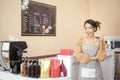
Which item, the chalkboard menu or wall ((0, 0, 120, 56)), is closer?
wall ((0, 0, 120, 56))

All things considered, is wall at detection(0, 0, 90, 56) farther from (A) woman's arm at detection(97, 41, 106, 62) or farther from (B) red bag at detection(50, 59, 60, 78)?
(A) woman's arm at detection(97, 41, 106, 62)

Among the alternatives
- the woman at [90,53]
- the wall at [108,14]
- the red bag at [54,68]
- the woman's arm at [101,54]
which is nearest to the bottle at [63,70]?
the red bag at [54,68]

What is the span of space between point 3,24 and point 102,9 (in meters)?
3.02

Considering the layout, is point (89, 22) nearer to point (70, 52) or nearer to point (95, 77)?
point (70, 52)

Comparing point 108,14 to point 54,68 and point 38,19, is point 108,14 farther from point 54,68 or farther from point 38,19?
point 54,68

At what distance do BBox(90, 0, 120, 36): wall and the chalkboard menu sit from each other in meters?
1.67

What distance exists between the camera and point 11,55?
286 centimetres

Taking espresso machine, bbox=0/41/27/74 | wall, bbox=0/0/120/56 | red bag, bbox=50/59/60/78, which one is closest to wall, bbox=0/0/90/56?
wall, bbox=0/0/120/56

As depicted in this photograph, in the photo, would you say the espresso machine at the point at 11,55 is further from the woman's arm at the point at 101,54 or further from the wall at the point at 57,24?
the woman's arm at the point at 101,54

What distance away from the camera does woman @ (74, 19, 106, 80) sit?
8.57ft

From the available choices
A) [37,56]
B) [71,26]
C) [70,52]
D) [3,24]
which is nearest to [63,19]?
[71,26]

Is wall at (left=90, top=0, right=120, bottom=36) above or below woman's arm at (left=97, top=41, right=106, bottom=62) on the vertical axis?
above

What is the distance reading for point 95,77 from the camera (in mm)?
2656

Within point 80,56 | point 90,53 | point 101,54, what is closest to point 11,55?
point 80,56
